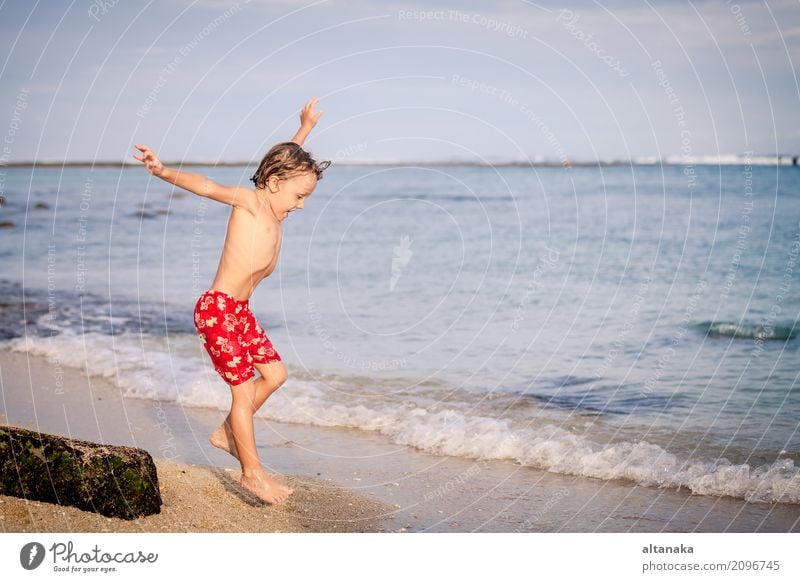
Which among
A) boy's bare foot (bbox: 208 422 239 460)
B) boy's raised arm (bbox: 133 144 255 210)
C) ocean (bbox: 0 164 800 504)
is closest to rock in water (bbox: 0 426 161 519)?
boy's bare foot (bbox: 208 422 239 460)

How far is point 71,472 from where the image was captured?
4238 mm

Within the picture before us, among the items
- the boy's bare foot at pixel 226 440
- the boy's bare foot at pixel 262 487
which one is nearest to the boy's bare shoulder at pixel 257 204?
the boy's bare foot at pixel 226 440

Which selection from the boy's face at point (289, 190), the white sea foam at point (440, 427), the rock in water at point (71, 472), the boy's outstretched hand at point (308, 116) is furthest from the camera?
the white sea foam at point (440, 427)

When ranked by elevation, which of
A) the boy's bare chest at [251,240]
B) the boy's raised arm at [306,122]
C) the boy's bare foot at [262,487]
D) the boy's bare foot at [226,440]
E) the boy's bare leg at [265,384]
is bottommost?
the boy's bare foot at [262,487]

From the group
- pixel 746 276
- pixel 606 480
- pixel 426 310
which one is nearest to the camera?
pixel 606 480

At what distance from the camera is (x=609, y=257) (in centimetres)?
1480

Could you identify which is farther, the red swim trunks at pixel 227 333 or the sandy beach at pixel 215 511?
the red swim trunks at pixel 227 333

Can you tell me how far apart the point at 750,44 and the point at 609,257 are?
3922 mm

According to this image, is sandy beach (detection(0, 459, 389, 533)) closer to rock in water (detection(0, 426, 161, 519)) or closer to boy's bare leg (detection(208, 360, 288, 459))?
rock in water (detection(0, 426, 161, 519))

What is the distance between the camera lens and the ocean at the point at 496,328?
246 inches

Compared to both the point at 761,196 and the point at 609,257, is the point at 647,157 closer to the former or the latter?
the point at 761,196

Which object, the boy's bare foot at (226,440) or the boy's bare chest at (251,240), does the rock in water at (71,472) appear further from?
the boy's bare chest at (251,240)
